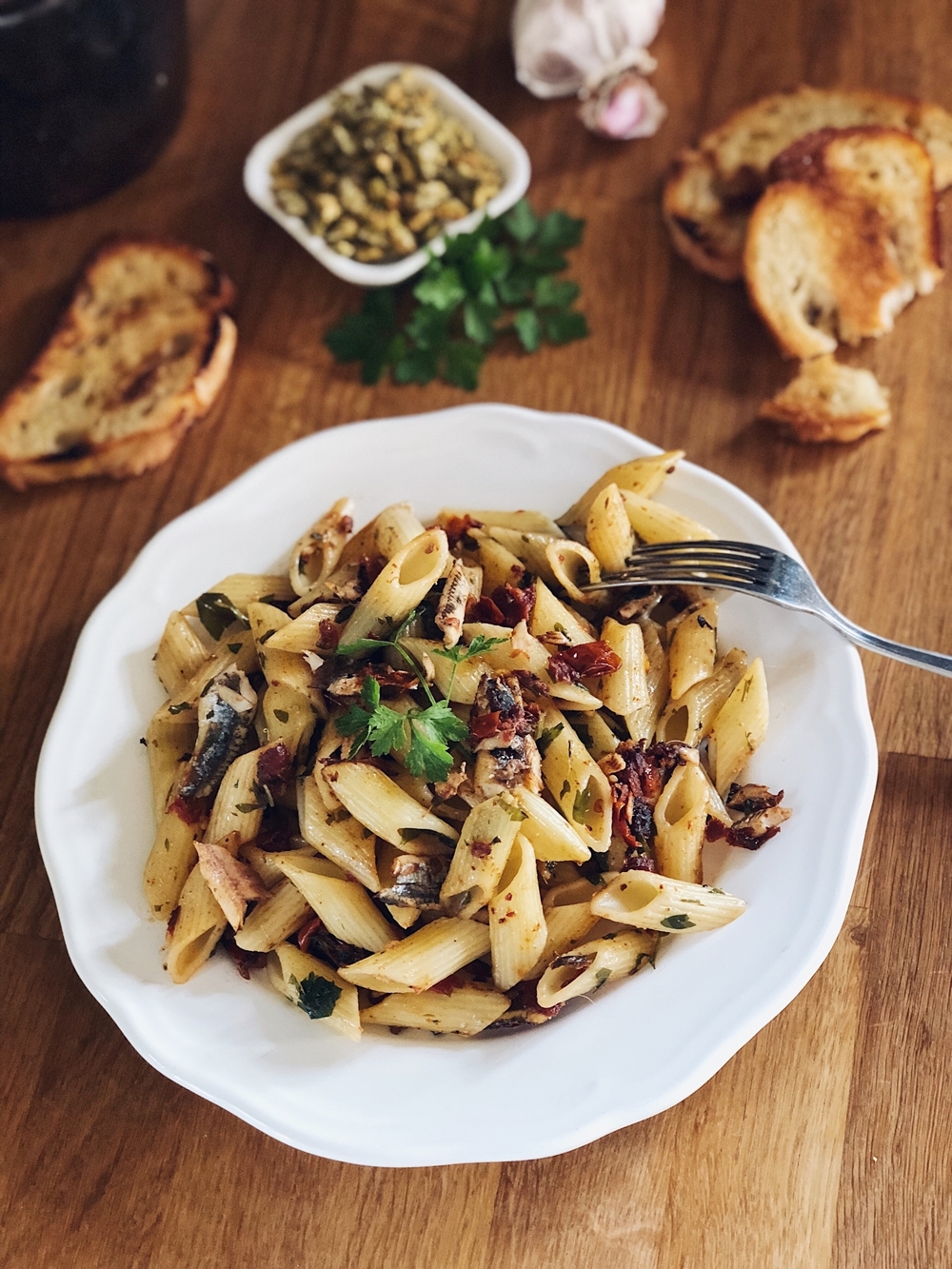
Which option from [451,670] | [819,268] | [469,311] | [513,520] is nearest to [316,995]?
[451,670]

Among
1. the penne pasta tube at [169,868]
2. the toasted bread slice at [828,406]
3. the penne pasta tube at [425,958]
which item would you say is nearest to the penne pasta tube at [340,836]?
the penne pasta tube at [425,958]

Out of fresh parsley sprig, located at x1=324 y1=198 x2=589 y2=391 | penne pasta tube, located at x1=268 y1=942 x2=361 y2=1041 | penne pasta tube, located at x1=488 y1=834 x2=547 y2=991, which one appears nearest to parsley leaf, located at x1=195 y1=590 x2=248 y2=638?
penne pasta tube, located at x1=268 y1=942 x2=361 y2=1041

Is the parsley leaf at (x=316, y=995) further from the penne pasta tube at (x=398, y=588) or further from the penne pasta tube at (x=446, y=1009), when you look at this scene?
the penne pasta tube at (x=398, y=588)

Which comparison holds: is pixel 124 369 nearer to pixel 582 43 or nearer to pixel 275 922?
pixel 582 43

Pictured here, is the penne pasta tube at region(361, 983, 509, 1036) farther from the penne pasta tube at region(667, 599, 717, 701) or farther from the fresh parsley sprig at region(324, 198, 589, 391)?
the fresh parsley sprig at region(324, 198, 589, 391)

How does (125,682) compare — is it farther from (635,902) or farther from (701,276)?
(701,276)

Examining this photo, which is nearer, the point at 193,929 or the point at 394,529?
the point at 193,929
